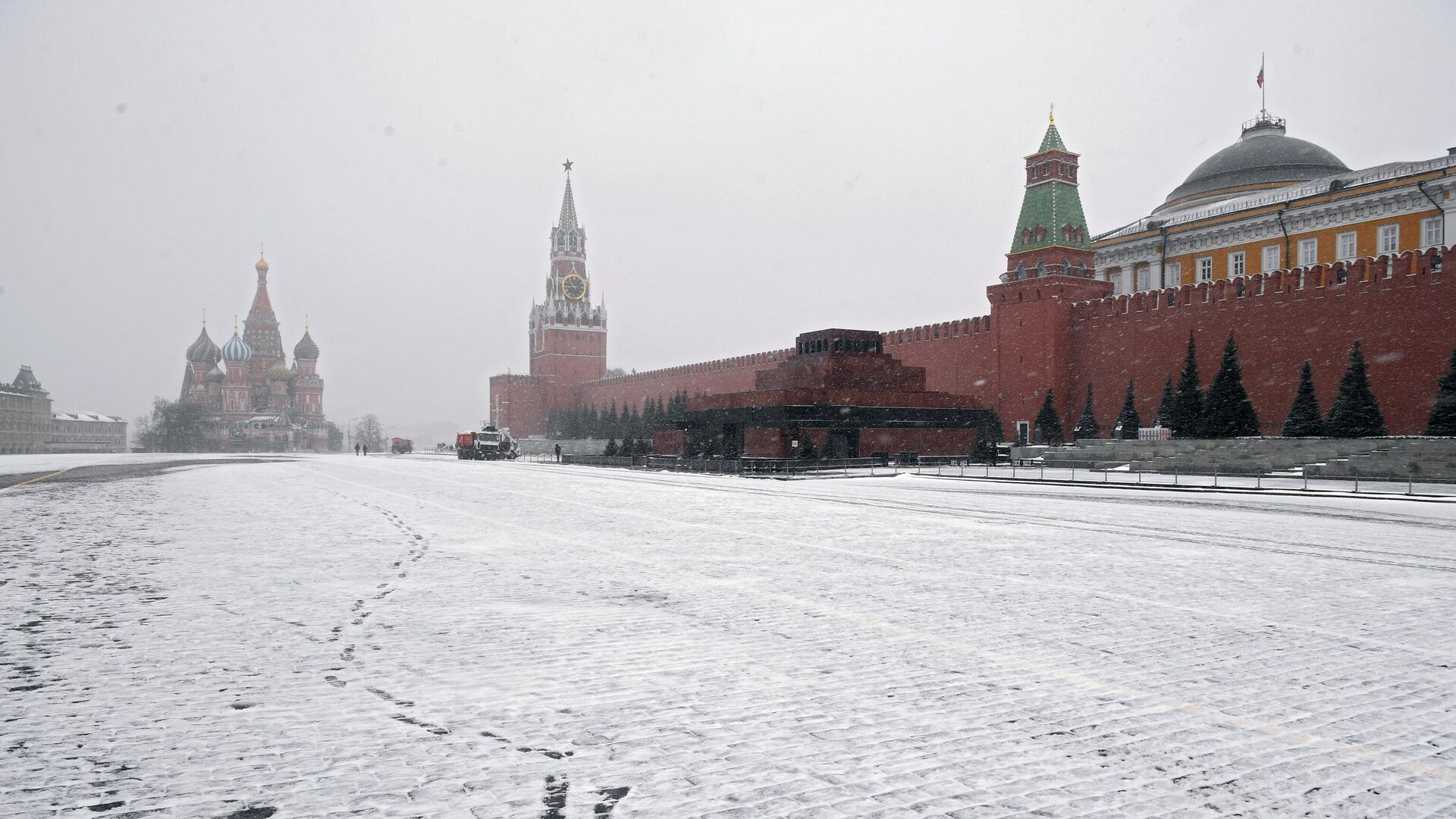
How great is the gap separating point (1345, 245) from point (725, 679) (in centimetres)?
3898

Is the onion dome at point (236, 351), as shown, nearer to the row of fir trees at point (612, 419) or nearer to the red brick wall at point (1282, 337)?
the row of fir trees at point (612, 419)

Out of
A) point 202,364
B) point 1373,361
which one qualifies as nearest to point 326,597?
point 1373,361

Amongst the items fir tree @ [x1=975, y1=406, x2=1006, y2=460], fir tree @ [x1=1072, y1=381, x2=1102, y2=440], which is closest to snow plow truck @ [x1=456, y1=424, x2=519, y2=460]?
fir tree @ [x1=975, y1=406, x2=1006, y2=460]

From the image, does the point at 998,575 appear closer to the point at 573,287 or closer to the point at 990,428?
the point at 990,428

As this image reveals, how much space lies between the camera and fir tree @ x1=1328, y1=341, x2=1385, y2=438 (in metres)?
25.7

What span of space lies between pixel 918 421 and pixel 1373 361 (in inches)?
590

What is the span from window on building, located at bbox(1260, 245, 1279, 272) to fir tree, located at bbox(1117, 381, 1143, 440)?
9216 millimetres

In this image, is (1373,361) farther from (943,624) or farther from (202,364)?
(202,364)

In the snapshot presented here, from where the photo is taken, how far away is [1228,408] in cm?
2894

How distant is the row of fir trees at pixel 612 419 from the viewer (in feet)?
203

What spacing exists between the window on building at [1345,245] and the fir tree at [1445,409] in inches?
455

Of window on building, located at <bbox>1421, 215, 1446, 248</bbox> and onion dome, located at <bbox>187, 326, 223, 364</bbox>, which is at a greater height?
onion dome, located at <bbox>187, 326, 223, 364</bbox>

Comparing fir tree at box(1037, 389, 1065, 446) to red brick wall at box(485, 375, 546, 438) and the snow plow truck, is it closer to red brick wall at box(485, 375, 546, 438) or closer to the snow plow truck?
the snow plow truck

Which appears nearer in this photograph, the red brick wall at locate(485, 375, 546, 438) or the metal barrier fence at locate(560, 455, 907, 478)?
the metal barrier fence at locate(560, 455, 907, 478)
